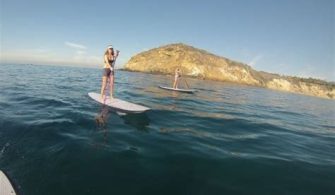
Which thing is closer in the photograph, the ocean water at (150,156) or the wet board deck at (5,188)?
the wet board deck at (5,188)

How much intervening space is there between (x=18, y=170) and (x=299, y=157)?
30.4 feet

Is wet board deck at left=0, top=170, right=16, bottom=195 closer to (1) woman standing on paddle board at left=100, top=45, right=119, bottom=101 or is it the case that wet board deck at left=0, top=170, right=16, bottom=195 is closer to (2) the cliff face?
(1) woman standing on paddle board at left=100, top=45, right=119, bottom=101

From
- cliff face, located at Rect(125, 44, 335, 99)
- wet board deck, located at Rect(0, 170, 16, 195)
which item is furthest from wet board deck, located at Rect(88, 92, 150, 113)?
cliff face, located at Rect(125, 44, 335, 99)

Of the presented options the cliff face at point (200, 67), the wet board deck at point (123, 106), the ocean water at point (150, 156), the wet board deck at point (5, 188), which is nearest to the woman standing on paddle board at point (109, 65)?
the wet board deck at point (123, 106)

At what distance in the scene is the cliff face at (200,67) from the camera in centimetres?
11488

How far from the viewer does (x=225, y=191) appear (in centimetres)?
646

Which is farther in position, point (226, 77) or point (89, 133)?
point (226, 77)

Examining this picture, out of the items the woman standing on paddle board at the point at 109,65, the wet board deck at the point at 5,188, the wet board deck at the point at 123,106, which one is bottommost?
the wet board deck at the point at 5,188

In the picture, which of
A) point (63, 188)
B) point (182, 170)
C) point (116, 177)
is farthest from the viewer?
point (182, 170)

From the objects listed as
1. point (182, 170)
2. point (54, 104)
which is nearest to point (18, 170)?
point (182, 170)

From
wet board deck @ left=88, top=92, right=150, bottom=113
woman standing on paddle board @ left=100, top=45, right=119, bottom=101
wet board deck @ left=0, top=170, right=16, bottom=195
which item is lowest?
wet board deck @ left=0, top=170, right=16, bottom=195

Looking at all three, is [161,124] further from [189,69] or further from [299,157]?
[189,69]

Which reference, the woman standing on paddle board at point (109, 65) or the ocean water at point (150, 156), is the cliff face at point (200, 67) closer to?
the woman standing on paddle board at point (109, 65)

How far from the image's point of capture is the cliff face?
115 meters
